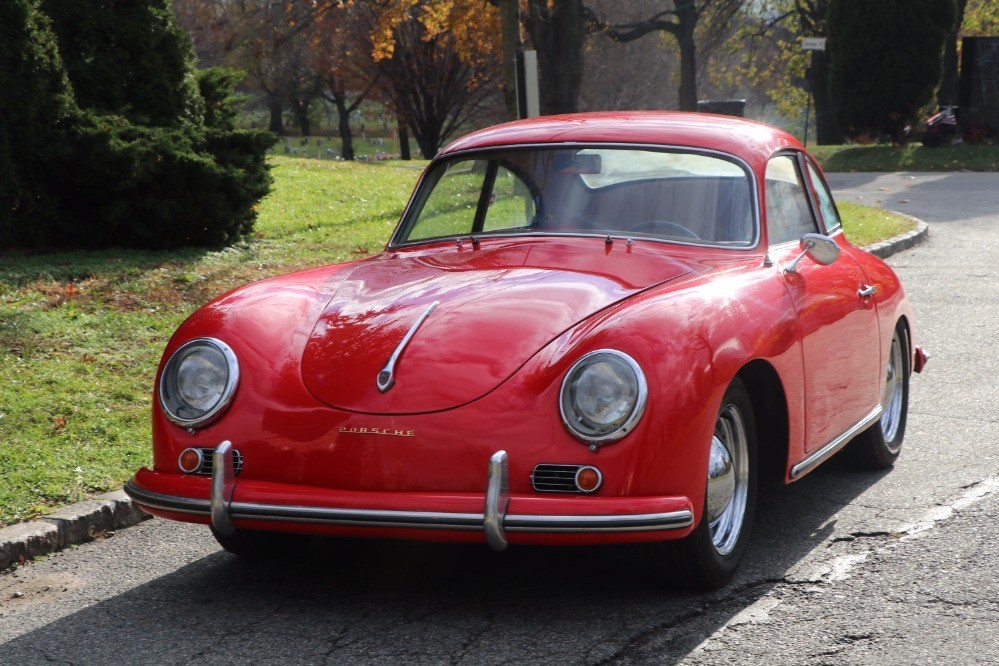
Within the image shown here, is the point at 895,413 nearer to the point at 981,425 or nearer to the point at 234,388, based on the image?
the point at 981,425

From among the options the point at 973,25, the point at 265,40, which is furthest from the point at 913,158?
the point at 973,25

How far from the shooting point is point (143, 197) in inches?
416

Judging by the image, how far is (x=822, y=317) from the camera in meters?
4.82

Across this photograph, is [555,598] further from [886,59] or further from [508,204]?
[886,59]

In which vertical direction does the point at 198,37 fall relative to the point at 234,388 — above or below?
above

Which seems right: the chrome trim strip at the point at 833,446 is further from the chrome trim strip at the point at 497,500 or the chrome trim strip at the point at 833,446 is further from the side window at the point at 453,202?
the side window at the point at 453,202

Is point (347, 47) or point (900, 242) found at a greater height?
point (347, 47)

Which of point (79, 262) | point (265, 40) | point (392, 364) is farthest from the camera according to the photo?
point (265, 40)

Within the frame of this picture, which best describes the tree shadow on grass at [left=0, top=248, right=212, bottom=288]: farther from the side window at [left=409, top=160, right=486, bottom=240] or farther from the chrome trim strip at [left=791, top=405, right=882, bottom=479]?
the chrome trim strip at [left=791, top=405, right=882, bottom=479]

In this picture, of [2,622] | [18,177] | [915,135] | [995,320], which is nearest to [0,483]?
[2,622]

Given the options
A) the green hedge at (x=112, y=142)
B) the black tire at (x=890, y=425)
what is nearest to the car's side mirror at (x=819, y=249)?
the black tire at (x=890, y=425)

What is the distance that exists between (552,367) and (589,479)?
1.22ft

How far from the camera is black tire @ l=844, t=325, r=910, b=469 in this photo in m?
5.61

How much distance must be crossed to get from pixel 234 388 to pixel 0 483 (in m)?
1.80
